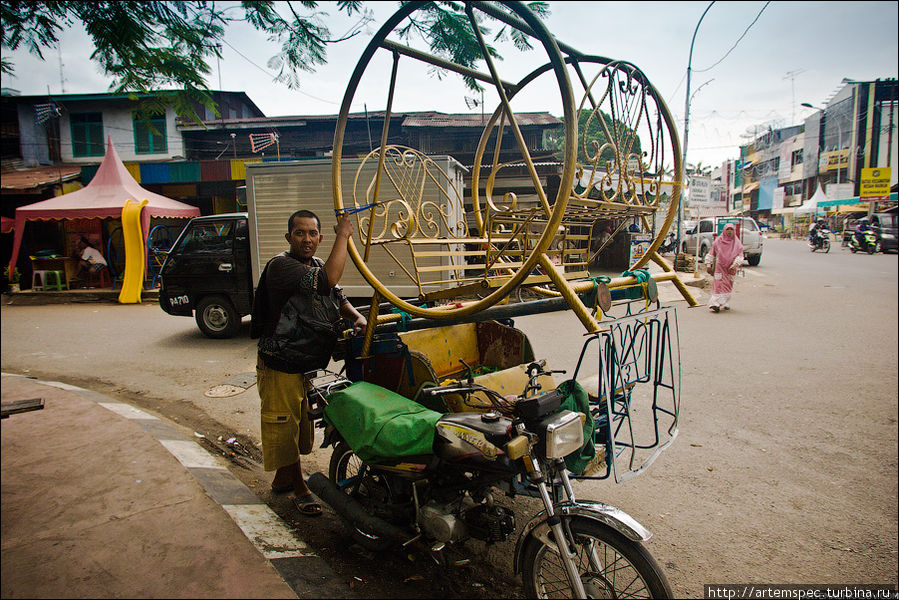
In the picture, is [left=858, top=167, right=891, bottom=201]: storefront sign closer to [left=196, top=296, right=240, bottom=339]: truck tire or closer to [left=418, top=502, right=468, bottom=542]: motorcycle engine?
[left=418, top=502, right=468, bottom=542]: motorcycle engine

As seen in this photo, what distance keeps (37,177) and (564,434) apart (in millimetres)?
19248

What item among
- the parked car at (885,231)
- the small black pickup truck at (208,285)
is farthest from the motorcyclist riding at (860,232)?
the small black pickup truck at (208,285)

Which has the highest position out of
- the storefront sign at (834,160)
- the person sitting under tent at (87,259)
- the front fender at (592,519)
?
the storefront sign at (834,160)

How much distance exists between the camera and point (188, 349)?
684cm

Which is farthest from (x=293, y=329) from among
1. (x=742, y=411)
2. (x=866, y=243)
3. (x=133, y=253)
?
(x=133, y=253)

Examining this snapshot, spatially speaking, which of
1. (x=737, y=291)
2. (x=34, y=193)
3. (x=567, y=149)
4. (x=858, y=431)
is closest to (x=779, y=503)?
(x=858, y=431)

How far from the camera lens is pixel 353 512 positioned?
2305mm

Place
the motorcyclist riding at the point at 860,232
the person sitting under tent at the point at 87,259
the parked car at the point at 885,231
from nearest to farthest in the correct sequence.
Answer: the parked car at the point at 885,231 < the motorcyclist riding at the point at 860,232 < the person sitting under tent at the point at 87,259

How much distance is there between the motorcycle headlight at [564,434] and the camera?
5.80 feet

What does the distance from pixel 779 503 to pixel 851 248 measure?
10.2 metres

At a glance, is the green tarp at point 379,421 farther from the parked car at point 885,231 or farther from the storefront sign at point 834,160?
the storefront sign at point 834,160

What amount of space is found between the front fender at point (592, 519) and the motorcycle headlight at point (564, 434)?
0.18 metres

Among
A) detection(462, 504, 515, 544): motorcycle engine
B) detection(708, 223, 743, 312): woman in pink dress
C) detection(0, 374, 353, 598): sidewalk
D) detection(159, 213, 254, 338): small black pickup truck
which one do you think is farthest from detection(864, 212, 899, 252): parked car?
detection(159, 213, 254, 338): small black pickup truck

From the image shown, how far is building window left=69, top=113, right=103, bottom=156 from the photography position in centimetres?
1714
